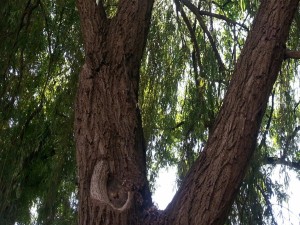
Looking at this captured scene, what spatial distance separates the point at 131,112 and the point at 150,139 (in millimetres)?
1422

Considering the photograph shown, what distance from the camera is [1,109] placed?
14.3 feet

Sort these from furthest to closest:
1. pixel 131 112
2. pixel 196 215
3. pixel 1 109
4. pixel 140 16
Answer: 1. pixel 1 109
2. pixel 140 16
3. pixel 131 112
4. pixel 196 215

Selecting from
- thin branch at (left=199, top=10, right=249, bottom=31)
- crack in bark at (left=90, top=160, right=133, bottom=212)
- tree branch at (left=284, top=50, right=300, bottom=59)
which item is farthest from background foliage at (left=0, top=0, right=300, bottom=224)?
crack in bark at (left=90, top=160, right=133, bottom=212)

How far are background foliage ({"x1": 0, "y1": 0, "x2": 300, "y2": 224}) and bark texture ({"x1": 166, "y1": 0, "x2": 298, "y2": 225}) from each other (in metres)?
1.01

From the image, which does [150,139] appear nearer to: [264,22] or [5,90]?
[5,90]

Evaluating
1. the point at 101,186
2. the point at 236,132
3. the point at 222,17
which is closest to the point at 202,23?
the point at 222,17

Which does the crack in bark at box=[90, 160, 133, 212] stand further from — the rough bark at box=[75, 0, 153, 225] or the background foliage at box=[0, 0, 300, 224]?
the background foliage at box=[0, 0, 300, 224]

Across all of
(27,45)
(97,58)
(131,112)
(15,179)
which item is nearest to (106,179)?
(131,112)

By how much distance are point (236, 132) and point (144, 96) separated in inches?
68.0

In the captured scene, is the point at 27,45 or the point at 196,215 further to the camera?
the point at 27,45

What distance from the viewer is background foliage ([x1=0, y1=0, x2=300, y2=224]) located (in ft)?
14.1

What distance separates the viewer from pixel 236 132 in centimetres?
291

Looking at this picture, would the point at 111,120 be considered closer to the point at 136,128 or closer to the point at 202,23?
the point at 136,128

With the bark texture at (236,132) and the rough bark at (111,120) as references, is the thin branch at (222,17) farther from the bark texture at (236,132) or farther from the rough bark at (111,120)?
the bark texture at (236,132)
